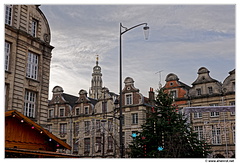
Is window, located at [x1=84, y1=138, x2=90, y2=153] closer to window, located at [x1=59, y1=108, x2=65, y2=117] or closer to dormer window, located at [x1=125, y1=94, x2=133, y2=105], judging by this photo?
window, located at [x1=59, y1=108, x2=65, y2=117]

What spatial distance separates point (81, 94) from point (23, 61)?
23205mm

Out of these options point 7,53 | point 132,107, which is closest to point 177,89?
point 132,107

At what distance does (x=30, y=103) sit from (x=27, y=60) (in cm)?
248

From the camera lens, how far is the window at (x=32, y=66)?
17445 millimetres

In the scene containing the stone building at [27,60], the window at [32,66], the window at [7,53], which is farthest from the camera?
the window at [32,66]

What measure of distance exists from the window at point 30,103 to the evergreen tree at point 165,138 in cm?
609

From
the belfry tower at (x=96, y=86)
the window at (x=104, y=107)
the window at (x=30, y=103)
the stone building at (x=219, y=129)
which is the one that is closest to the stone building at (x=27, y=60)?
the window at (x=30, y=103)

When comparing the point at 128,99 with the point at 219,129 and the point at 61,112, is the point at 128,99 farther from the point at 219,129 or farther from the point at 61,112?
the point at 219,129

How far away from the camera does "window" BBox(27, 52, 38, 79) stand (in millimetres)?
17445

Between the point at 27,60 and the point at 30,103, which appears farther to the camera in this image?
the point at 30,103

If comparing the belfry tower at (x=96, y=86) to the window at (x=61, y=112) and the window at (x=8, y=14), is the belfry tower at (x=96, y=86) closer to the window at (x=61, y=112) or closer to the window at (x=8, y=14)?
the window at (x=61, y=112)

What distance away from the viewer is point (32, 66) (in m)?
17.8
